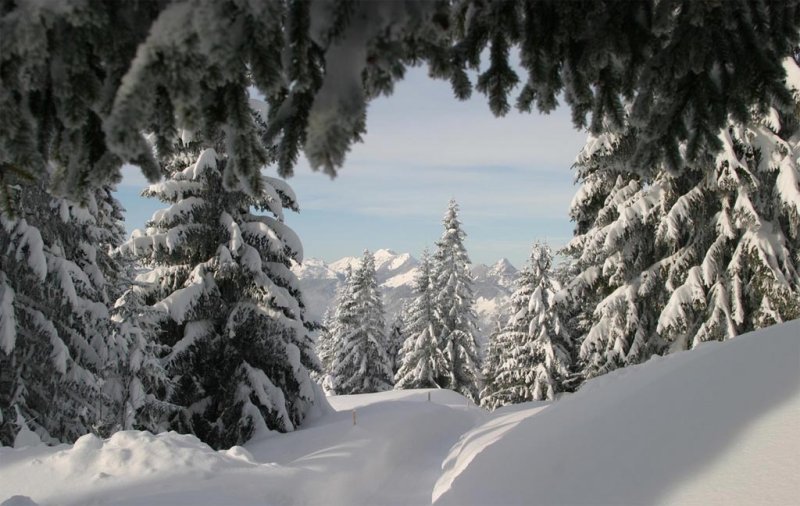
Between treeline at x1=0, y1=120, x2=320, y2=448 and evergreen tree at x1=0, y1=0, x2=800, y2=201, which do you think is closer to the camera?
evergreen tree at x1=0, y1=0, x2=800, y2=201

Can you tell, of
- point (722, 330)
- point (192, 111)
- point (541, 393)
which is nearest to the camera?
point (192, 111)

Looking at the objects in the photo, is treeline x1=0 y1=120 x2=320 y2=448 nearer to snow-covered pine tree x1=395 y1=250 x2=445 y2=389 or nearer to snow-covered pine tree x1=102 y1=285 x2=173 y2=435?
snow-covered pine tree x1=102 y1=285 x2=173 y2=435

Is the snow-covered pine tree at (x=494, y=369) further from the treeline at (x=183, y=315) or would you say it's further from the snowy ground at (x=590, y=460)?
the snowy ground at (x=590, y=460)

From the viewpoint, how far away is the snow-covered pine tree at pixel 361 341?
3262 centimetres

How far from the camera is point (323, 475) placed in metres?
9.64

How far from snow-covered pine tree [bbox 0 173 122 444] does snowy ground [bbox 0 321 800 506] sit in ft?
10.5

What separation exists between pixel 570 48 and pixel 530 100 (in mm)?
384

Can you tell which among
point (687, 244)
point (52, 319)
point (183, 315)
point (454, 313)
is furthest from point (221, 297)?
point (454, 313)

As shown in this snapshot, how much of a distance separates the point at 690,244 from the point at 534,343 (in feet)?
44.9

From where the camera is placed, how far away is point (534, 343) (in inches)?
1003

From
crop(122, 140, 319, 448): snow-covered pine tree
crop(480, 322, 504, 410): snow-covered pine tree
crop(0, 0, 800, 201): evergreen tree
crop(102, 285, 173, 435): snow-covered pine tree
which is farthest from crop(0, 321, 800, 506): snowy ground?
crop(480, 322, 504, 410): snow-covered pine tree

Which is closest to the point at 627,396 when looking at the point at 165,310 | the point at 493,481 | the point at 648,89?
the point at 493,481

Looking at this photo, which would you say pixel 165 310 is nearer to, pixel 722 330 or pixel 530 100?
pixel 530 100

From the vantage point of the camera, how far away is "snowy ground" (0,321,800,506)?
4.14 meters
